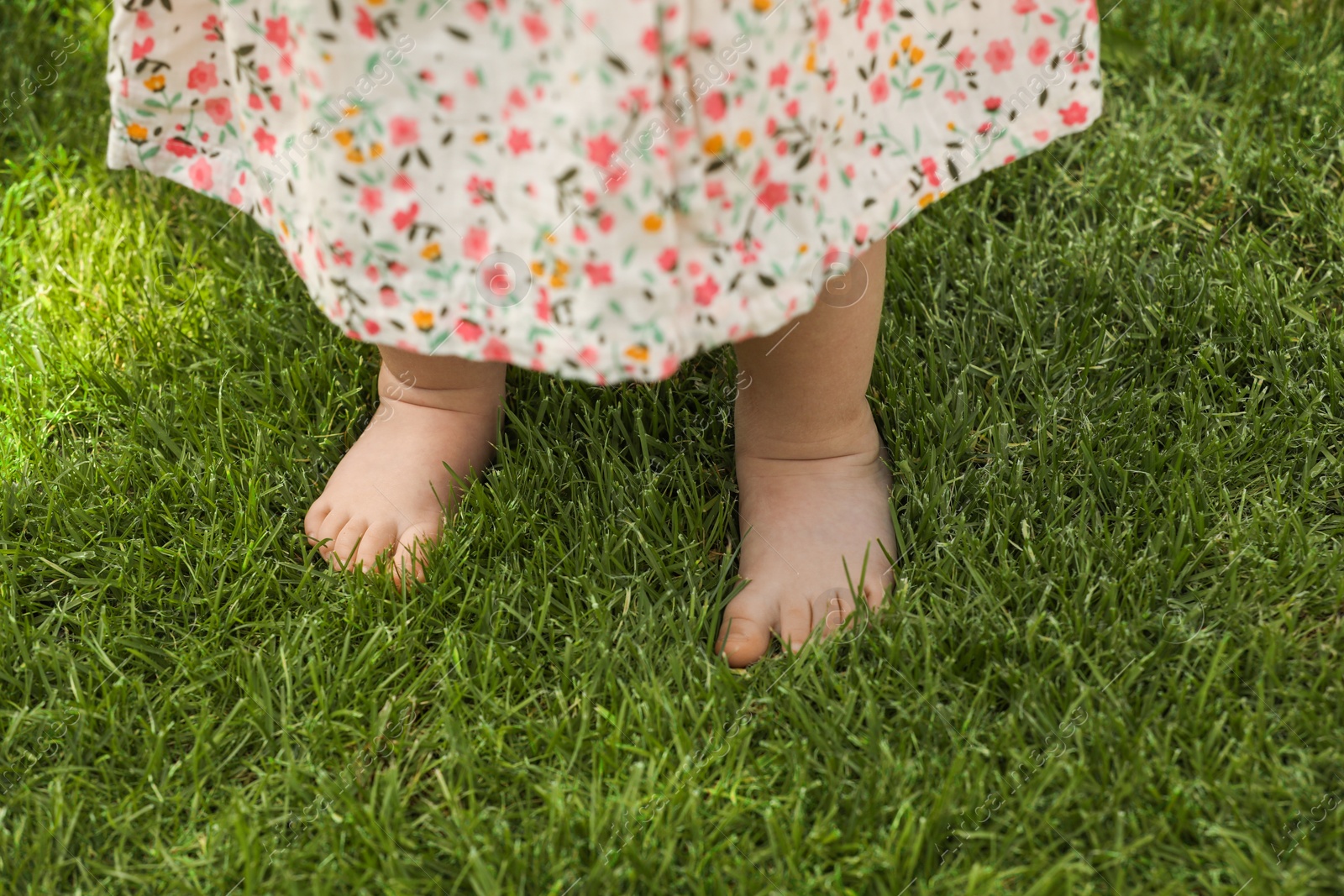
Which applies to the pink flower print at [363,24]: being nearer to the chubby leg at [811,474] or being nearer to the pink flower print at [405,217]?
the pink flower print at [405,217]

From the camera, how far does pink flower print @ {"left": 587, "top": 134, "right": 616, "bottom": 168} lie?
72cm

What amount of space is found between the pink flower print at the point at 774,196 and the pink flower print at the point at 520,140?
165mm

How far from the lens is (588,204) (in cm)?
75

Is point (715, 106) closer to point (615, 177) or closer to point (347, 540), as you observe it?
point (615, 177)

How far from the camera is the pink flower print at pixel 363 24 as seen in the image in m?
0.74

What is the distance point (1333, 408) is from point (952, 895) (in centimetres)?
74

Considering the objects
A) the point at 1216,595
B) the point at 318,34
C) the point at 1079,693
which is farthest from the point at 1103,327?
the point at 318,34

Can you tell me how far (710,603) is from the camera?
3.70 ft

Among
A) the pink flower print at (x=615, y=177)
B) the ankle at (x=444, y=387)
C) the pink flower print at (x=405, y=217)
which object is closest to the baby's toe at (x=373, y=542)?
the ankle at (x=444, y=387)

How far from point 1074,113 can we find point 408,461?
758 mm

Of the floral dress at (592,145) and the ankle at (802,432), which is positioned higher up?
the floral dress at (592,145)

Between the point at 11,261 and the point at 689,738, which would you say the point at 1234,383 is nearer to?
the point at 689,738

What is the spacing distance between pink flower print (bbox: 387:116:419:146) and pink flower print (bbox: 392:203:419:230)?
0.15 feet

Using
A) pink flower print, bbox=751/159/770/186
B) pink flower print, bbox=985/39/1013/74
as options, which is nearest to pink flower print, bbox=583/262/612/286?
pink flower print, bbox=751/159/770/186
